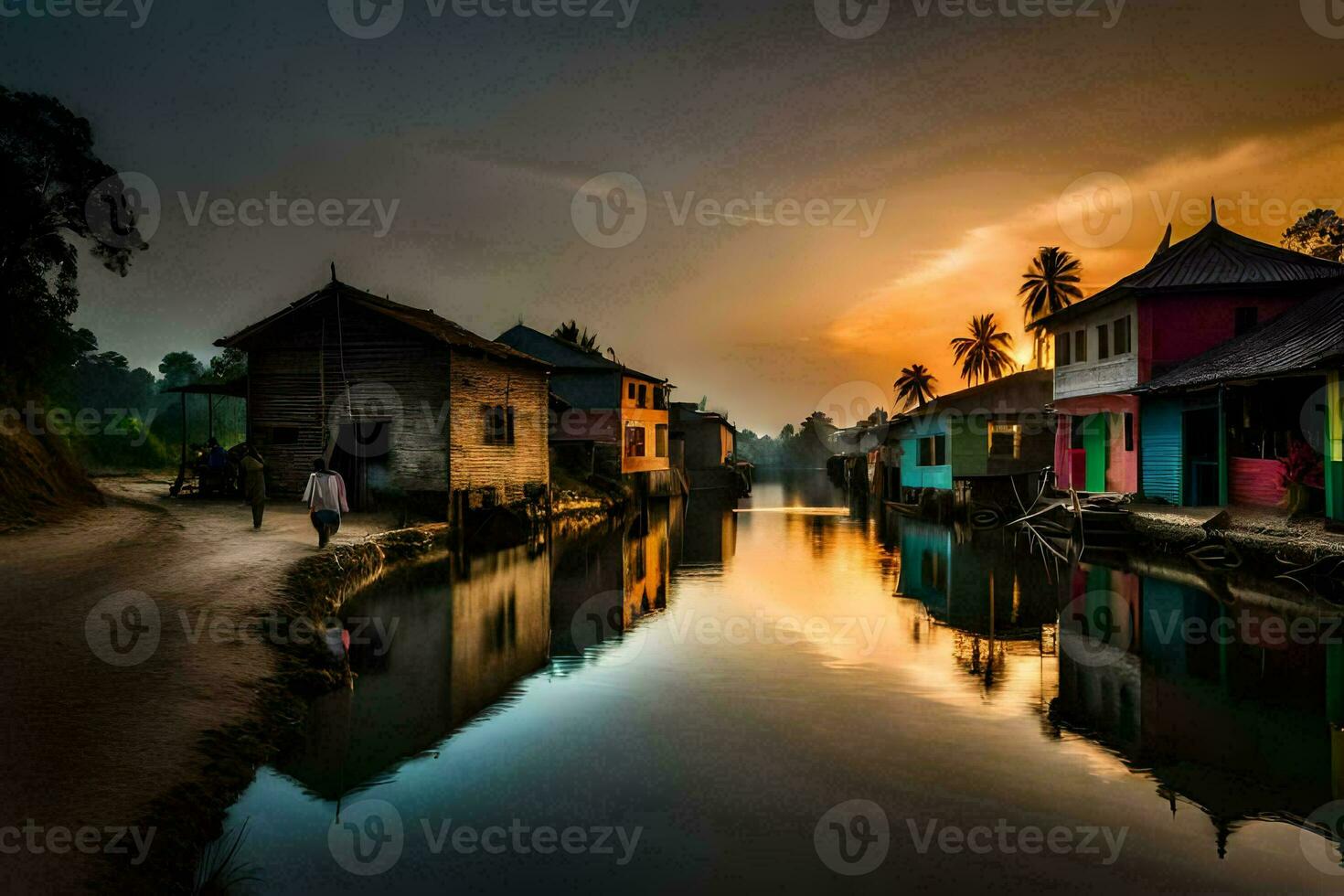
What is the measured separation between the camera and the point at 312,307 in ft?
78.9

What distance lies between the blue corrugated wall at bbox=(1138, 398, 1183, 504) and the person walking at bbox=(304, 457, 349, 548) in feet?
74.5

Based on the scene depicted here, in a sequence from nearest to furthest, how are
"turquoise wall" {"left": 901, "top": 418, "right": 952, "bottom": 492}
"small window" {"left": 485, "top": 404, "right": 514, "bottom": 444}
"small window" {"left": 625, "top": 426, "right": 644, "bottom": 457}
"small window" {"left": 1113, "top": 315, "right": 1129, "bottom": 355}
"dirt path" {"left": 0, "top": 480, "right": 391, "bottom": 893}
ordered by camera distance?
"dirt path" {"left": 0, "top": 480, "right": 391, "bottom": 893}, "small window" {"left": 485, "top": 404, "right": 514, "bottom": 444}, "small window" {"left": 1113, "top": 315, "right": 1129, "bottom": 355}, "turquoise wall" {"left": 901, "top": 418, "right": 952, "bottom": 492}, "small window" {"left": 625, "top": 426, "right": 644, "bottom": 457}

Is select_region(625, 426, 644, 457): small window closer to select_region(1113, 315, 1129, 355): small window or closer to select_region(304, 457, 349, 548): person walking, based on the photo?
select_region(1113, 315, 1129, 355): small window

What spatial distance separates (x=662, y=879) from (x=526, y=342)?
145 ft

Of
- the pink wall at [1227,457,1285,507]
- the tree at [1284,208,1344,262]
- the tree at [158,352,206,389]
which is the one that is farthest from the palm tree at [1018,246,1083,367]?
the tree at [158,352,206,389]

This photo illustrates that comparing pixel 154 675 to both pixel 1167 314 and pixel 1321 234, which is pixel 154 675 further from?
pixel 1321 234

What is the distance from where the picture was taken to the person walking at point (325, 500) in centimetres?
1530

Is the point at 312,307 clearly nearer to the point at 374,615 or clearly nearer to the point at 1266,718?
the point at 374,615

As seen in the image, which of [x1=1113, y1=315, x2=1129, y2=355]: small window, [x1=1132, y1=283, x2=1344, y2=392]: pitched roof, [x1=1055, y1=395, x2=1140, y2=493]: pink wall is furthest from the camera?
[x1=1055, y1=395, x2=1140, y2=493]: pink wall

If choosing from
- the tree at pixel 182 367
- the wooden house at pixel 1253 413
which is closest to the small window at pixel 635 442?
the wooden house at pixel 1253 413

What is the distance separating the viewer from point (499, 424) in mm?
27500

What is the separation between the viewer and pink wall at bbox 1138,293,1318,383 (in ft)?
83.4

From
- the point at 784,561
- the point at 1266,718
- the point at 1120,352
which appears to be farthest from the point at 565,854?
the point at 1120,352

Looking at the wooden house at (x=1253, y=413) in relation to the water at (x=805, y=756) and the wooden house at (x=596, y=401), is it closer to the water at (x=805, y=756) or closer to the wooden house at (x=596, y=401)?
the water at (x=805, y=756)
